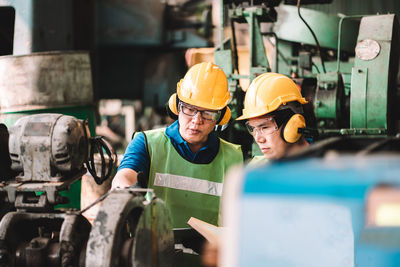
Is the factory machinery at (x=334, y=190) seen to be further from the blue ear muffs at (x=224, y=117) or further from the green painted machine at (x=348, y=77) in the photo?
the blue ear muffs at (x=224, y=117)

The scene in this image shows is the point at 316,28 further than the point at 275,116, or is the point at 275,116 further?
the point at 316,28

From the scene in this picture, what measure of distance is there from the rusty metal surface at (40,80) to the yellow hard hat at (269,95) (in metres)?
2.01

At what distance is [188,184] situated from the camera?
2.55 meters

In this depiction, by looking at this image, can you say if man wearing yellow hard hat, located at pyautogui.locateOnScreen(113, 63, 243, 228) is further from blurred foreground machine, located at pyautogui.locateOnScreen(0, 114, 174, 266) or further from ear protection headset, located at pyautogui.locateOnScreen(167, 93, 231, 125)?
blurred foreground machine, located at pyautogui.locateOnScreen(0, 114, 174, 266)

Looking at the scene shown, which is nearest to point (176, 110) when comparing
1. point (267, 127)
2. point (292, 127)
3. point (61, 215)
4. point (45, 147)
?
point (267, 127)

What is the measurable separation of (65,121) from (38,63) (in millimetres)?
2056

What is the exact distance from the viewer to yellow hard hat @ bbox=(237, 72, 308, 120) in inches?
96.3

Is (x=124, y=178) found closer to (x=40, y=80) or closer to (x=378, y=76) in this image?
(x=40, y=80)

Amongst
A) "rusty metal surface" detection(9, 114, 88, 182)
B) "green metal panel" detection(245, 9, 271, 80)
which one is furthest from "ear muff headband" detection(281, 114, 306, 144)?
"green metal panel" detection(245, 9, 271, 80)

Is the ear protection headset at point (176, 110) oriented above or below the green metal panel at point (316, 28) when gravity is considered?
below

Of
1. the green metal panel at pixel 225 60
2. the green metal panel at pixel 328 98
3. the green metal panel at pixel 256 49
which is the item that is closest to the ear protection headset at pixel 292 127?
the green metal panel at pixel 328 98

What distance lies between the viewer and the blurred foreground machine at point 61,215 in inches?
60.7

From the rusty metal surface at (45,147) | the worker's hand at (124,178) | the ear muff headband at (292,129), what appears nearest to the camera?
the rusty metal surface at (45,147)

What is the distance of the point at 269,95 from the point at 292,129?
237 millimetres
